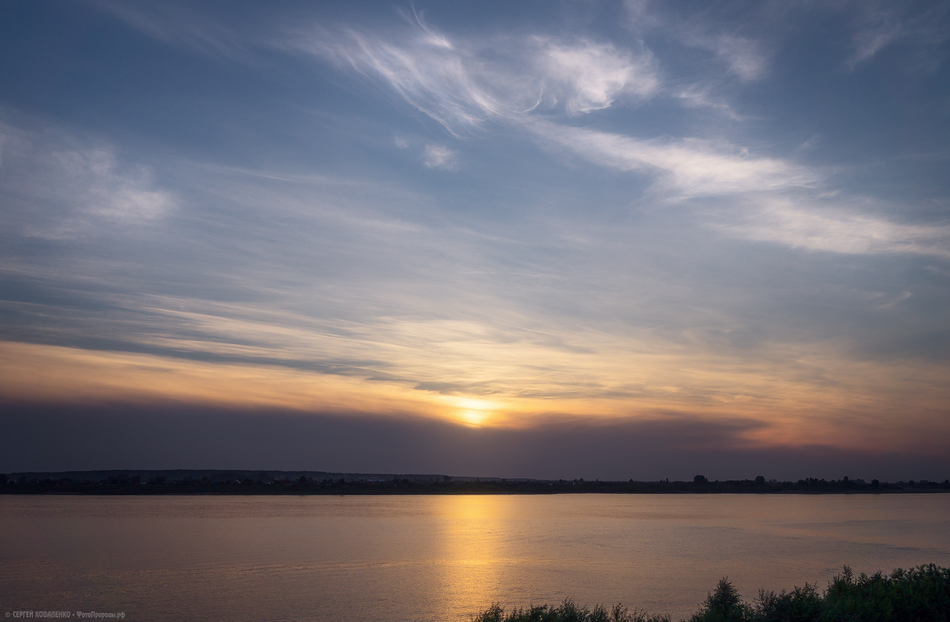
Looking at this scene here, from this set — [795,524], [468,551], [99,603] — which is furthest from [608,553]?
[795,524]

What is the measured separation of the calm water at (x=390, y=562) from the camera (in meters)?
25.3

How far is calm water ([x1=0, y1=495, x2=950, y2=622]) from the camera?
25.3 m

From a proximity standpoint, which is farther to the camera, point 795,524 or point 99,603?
point 795,524

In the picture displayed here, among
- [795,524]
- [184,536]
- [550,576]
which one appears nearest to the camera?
[550,576]

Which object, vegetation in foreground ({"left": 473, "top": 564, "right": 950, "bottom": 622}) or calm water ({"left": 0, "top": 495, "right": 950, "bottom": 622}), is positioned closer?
vegetation in foreground ({"left": 473, "top": 564, "right": 950, "bottom": 622})

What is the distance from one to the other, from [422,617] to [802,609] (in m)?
12.7

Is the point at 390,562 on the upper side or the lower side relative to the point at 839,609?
lower

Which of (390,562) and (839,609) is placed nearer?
(839,609)

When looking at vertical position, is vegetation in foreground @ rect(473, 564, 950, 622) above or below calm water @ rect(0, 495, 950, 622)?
above

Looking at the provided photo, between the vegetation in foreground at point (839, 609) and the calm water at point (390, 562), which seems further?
the calm water at point (390, 562)

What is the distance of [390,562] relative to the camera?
→ 36531 millimetres

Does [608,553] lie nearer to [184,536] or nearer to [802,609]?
[802,609]

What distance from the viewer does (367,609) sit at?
2416 centimetres

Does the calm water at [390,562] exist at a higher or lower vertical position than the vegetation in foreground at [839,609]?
lower
